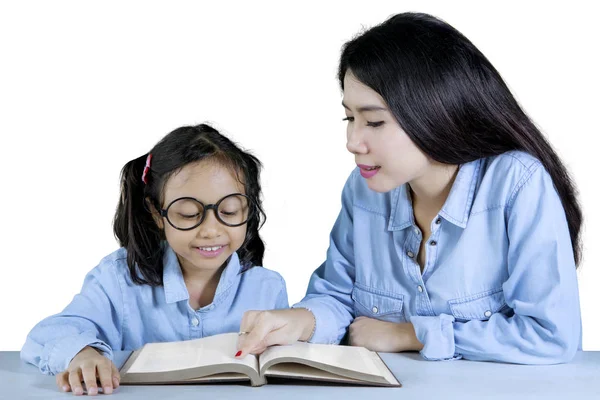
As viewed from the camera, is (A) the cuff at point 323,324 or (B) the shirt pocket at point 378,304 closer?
(A) the cuff at point 323,324

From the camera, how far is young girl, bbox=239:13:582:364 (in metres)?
2.13

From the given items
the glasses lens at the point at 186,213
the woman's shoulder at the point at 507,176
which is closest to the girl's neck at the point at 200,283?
the glasses lens at the point at 186,213

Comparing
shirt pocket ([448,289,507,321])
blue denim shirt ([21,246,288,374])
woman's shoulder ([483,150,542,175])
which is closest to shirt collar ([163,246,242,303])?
blue denim shirt ([21,246,288,374])

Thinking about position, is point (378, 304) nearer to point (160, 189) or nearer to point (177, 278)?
point (177, 278)

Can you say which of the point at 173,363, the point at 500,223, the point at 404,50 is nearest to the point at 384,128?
the point at 404,50

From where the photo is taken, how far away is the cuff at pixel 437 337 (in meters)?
2.17

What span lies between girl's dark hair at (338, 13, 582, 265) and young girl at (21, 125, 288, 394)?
0.48 m

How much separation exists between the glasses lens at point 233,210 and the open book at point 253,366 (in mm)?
416

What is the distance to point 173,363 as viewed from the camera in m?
1.96

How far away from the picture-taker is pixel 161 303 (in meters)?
2.49

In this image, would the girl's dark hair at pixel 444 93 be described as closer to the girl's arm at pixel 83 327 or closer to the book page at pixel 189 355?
the book page at pixel 189 355

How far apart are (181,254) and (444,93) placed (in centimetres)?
85

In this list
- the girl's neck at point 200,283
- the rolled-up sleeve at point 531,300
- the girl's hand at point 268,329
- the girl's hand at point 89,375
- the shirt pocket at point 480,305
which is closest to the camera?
the girl's hand at point 89,375

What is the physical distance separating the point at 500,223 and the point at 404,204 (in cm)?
31
